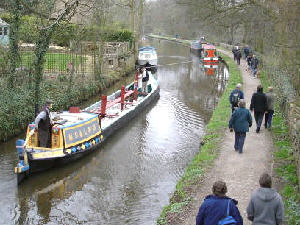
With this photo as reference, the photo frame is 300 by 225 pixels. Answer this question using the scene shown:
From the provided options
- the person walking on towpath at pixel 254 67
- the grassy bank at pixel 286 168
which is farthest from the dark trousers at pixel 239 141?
the person walking on towpath at pixel 254 67

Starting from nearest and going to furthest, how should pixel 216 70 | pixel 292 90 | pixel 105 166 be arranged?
pixel 105 166 → pixel 292 90 → pixel 216 70

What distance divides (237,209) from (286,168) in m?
5.86

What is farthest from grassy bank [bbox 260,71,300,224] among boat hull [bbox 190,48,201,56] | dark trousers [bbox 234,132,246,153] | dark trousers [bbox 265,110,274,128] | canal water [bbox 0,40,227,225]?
boat hull [bbox 190,48,201,56]

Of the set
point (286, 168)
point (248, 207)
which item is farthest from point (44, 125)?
point (248, 207)

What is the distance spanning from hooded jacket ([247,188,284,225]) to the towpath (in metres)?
2.44

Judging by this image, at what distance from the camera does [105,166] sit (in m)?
14.0

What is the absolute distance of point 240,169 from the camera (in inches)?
439

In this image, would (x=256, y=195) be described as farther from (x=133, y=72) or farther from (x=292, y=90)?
(x=133, y=72)

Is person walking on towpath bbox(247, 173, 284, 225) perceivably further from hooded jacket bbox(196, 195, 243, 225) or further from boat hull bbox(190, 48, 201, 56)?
boat hull bbox(190, 48, 201, 56)

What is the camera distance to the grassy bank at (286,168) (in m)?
8.34

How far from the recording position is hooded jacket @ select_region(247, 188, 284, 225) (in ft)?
18.9

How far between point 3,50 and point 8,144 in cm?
413

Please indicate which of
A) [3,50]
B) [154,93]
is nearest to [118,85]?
[154,93]

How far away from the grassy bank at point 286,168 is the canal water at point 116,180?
300cm
